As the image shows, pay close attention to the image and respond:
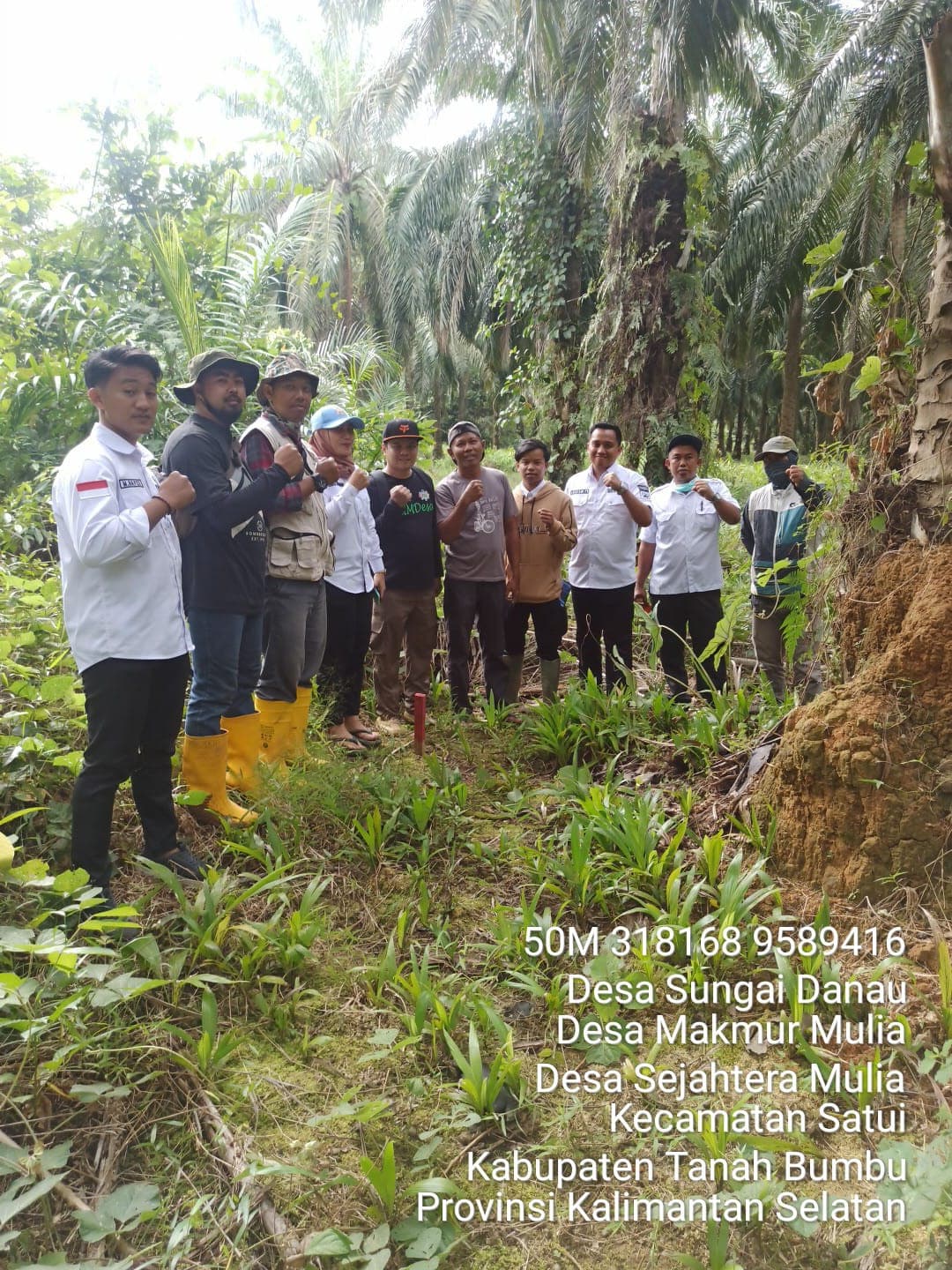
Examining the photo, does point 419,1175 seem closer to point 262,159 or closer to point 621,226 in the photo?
point 621,226

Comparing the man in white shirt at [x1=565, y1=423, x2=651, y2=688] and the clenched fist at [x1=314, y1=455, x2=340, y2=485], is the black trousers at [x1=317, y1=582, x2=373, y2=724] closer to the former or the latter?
the clenched fist at [x1=314, y1=455, x2=340, y2=485]

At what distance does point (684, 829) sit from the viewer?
3670 mm

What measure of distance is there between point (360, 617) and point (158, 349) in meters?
3.02

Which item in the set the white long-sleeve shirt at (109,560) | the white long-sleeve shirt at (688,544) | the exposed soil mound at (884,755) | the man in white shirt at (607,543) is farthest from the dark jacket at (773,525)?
the white long-sleeve shirt at (109,560)

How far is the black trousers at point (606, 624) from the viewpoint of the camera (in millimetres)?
5574

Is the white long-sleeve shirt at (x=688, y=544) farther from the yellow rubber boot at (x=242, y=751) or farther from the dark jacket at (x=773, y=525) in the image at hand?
the yellow rubber boot at (x=242, y=751)

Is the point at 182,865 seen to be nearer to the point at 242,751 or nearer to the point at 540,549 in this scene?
the point at 242,751

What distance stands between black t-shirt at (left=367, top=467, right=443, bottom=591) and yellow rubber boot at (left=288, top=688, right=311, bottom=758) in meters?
1.13

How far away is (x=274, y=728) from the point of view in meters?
4.44

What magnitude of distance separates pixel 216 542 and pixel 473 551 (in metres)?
2.14

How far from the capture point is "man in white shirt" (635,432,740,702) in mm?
5410

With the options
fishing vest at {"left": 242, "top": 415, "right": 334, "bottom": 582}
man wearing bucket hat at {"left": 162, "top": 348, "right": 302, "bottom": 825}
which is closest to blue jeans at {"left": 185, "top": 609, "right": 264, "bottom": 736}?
man wearing bucket hat at {"left": 162, "top": 348, "right": 302, "bottom": 825}

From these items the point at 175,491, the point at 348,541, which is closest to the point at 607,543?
the point at 348,541

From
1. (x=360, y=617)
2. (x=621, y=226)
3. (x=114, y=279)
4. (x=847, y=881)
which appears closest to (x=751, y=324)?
(x=621, y=226)
